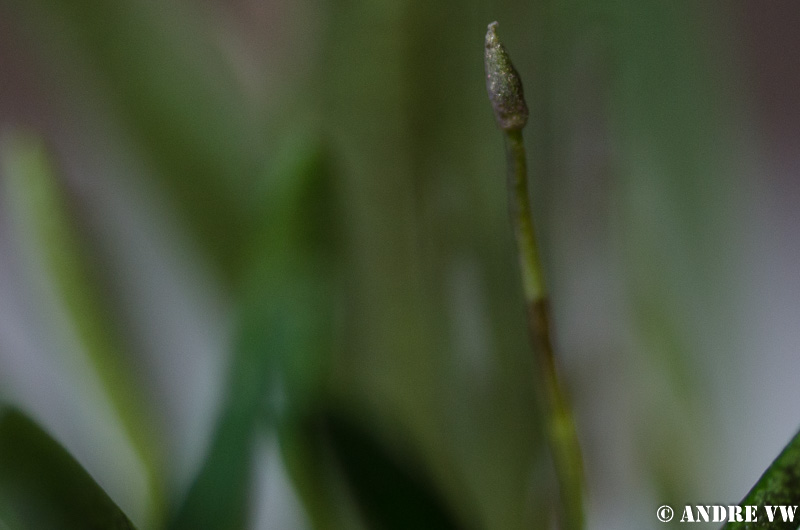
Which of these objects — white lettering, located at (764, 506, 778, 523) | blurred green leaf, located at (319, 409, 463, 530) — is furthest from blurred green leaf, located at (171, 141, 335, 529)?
white lettering, located at (764, 506, 778, 523)

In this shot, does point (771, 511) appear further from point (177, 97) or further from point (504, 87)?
point (177, 97)

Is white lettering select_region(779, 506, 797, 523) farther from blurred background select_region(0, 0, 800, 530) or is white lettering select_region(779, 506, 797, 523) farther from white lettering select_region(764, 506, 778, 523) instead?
blurred background select_region(0, 0, 800, 530)

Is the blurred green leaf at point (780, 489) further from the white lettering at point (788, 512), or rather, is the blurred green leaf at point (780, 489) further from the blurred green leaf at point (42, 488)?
the blurred green leaf at point (42, 488)

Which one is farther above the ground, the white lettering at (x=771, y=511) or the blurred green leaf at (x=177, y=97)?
the blurred green leaf at (x=177, y=97)

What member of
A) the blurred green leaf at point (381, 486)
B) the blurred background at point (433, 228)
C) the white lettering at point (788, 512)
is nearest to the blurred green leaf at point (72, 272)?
the blurred background at point (433, 228)

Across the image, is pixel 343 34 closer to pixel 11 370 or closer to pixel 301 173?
pixel 301 173

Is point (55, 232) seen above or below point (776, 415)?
above

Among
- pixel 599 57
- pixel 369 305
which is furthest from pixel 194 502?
pixel 599 57

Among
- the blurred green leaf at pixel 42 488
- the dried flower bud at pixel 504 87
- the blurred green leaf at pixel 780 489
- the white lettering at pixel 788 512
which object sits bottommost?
the white lettering at pixel 788 512
